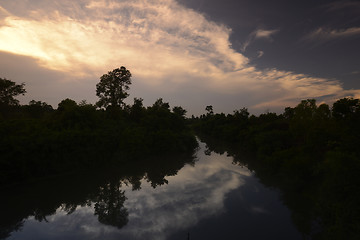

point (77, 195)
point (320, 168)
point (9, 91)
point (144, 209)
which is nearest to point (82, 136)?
point (77, 195)

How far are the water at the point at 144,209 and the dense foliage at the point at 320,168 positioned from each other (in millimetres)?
1565

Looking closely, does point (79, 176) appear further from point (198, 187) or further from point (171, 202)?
point (198, 187)

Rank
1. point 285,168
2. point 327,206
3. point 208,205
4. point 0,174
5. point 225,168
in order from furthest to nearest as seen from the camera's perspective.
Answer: point 225,168 → point 285,168 → point 0,174 → point 208,205 → point 327,206

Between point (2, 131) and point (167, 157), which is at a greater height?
point (2, 131)

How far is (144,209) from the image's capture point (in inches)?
535

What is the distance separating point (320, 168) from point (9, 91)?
42192 millimetres

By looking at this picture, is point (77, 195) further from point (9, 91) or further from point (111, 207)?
point (9, 91)

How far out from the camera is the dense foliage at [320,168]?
32.3 feet

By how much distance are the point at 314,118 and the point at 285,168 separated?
1290cm

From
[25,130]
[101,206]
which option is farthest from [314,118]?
[25,130]

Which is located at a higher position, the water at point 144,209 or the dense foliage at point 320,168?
the dense foliage at point 320,168

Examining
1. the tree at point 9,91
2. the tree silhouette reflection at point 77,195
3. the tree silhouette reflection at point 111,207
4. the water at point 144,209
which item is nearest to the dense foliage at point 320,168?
the water at point 144,209

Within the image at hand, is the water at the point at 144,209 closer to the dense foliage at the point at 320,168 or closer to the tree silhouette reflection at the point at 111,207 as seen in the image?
the tree silhouette reflection at the point at 111,207

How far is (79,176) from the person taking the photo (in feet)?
66.7
